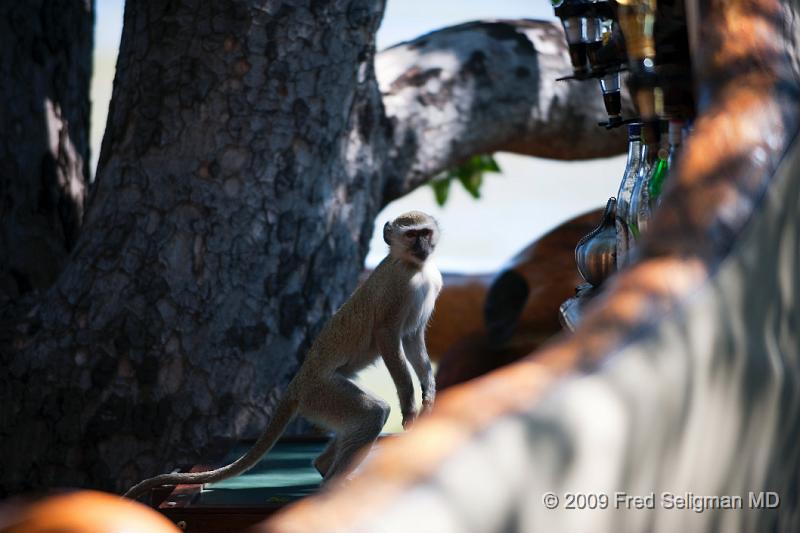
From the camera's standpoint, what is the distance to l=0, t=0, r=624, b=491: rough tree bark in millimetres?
2875

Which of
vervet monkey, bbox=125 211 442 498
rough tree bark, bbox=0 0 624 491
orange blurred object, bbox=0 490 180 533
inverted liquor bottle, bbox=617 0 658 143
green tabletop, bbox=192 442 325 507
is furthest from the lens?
rough tree bark, bbox=0 0 624 491

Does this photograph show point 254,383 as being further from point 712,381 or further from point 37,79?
point 712,381

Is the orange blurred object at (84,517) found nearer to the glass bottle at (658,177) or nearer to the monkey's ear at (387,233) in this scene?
the glass bottle at (658,177)

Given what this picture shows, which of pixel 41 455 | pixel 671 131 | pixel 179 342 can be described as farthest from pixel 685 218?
pixel 41 455

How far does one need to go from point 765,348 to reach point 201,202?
2383mm

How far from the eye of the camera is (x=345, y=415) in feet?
6.07

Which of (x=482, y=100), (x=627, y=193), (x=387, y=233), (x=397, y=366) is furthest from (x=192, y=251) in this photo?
(x=627, y=193)

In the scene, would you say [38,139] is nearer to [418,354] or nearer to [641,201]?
[418,354]

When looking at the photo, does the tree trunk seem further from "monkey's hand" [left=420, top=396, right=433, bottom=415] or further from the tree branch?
"monkey's hand" [left=420, top=396, right=433, bottom=415]

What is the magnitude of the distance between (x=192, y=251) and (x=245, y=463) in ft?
3.78

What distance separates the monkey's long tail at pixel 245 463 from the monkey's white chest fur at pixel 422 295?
0.89 ft

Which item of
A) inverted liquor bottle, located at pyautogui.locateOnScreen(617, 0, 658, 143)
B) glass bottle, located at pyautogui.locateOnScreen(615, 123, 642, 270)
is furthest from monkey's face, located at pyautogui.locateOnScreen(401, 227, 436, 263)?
inverted liquor bottle, located at pyautogui.locateOnScreen(617, 0, 658, 143)

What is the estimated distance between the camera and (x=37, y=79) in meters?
3.33

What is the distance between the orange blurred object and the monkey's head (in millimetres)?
1332
